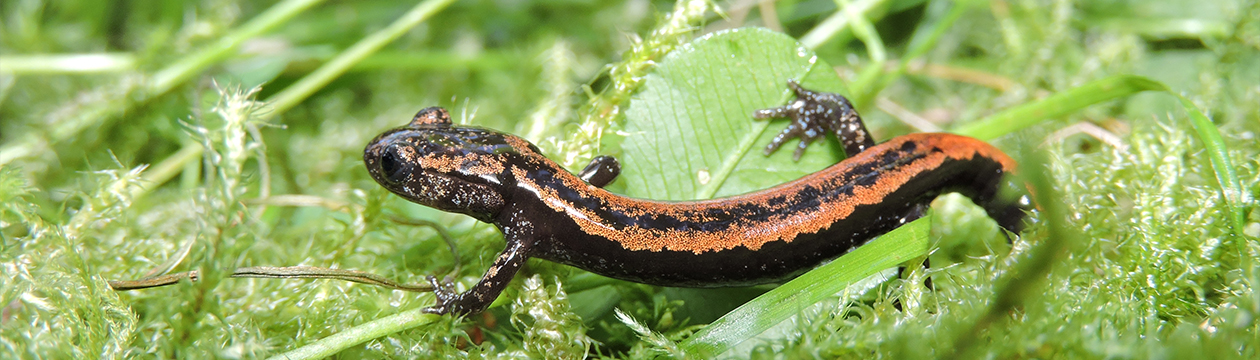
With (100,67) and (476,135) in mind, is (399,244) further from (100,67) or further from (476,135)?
(100,67)

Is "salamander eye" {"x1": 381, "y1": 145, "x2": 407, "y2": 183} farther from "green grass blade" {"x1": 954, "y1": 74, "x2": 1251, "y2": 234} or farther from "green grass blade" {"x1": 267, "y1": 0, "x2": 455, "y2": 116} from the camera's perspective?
"green grass blade" {"x1": 954, "y1": 74, "x2": 1251, "y2": 234}

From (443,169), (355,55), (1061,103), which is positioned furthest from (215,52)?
(1061,103)

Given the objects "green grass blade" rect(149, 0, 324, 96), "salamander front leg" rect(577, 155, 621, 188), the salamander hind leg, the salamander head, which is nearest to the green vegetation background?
"green grass blade" rect(149, 0, 324, 96)

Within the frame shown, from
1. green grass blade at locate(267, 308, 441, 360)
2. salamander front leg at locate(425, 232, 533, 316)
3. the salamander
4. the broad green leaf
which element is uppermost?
the broad green leaf

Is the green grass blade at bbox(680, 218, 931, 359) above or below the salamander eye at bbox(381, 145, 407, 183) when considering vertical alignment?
below

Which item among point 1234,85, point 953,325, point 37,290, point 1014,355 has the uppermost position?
point 1234,85

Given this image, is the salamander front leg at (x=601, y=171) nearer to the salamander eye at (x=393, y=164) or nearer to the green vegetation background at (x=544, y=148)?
the green vegetation background at (x=544, y=148)

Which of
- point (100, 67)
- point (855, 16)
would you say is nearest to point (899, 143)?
point (855, 16)
